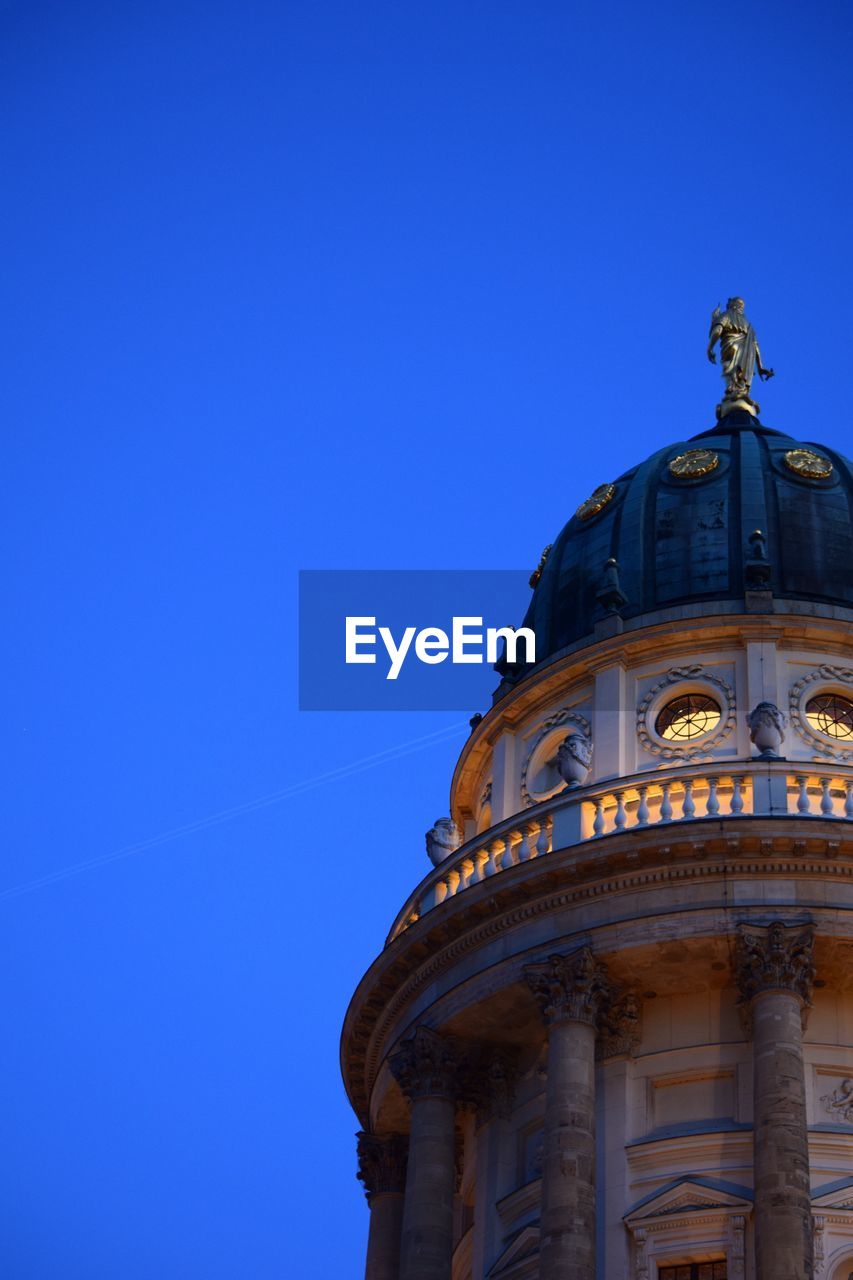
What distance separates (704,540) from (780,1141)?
17643 mm

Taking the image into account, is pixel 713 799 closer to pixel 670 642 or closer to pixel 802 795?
pixel 802 795

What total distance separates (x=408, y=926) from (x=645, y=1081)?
22.3 feet

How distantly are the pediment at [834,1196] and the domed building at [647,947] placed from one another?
5 cm

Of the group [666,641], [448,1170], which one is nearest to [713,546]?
[666,641]

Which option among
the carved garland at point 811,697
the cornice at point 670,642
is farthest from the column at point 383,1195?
the carved garland at point 811,697

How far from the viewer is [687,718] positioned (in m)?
50.8

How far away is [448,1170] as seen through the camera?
152 feet

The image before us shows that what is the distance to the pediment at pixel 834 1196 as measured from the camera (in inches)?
1645

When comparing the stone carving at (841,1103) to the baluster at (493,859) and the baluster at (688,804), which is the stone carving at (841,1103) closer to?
the baluster at (688,804)

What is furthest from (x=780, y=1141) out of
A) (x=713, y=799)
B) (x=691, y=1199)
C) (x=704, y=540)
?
(x=704, y=540)

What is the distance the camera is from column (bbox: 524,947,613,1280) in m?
41.2

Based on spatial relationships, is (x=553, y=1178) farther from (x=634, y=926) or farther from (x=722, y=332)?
(x=722, y=332)

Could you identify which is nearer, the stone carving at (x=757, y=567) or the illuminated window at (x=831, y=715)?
the illuminated window at (x=831, y=715)

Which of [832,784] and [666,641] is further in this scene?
[666,641]
